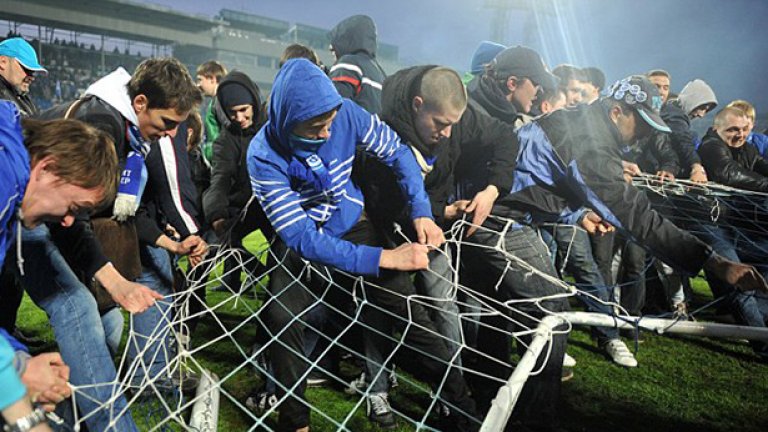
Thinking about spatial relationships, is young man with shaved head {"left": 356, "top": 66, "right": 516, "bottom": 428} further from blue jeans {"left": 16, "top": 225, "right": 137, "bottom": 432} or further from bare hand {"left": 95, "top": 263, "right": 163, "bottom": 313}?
blue jeans {"left": 16, "top": 225, "right": 137, "bottom": 432}

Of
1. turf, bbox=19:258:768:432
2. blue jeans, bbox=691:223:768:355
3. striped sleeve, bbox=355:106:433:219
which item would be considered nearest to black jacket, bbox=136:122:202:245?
turf, bbox=19:258:768:432

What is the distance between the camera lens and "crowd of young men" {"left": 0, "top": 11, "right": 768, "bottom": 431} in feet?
6.05

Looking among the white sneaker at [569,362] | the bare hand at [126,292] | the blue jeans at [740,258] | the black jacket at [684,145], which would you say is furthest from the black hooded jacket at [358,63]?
the black jacket at [684,145]

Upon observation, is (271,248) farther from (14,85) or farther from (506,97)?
(14,85)

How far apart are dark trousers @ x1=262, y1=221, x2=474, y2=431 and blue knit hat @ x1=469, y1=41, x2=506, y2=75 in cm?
205

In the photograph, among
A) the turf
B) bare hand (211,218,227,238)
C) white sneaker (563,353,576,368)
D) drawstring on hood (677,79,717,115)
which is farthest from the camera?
drawstring on hood (677,79,717,115)

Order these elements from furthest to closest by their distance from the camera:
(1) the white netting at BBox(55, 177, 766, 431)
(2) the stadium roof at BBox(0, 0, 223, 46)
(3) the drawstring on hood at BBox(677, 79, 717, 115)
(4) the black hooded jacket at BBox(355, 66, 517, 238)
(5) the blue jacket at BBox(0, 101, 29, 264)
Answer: (2) the stadium roof at BBox(0, 0, 223, 46), (3) the drawstring on hood at BBox(677, 79, 717, 115), (4) the black hooded jacket at BBox(355, 66, 517, 238), (1) the white netting at BBox(55, 177, 766, 431), (5) the blue jacket at BBox(0, 101, 29, 264)

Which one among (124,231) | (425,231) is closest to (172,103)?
(124,231)

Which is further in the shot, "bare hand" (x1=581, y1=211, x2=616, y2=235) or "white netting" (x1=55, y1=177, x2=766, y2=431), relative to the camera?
"bare hand" (x1=581, y1=211, x2=616, y2=235)

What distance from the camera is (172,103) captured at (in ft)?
7.04

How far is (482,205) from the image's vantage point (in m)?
2.43

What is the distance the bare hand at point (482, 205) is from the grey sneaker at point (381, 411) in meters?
0.93

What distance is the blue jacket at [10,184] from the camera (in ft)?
3.66

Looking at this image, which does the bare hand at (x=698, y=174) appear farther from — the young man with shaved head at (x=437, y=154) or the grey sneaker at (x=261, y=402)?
the grey sneaker at (x=261, y=402)
